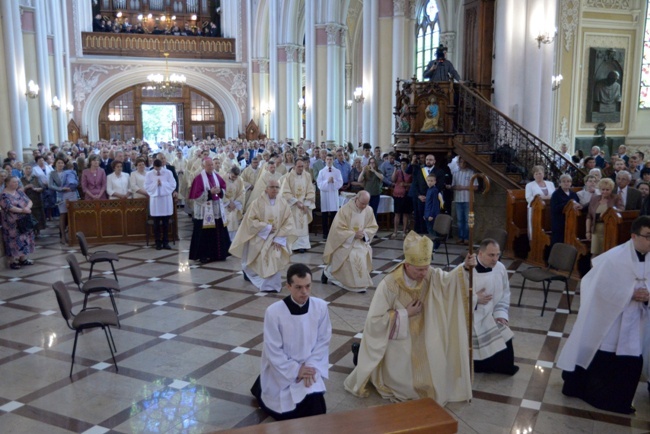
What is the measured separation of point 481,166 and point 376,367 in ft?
24.2

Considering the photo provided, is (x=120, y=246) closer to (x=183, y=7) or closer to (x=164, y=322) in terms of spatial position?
(x=164, y=322)

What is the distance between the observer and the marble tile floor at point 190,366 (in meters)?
4.87

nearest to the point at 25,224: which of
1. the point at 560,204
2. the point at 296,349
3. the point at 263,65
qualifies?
the point at 296,349

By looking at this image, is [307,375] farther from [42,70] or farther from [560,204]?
[42,70]

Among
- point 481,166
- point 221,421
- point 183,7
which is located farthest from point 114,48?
point 221,421

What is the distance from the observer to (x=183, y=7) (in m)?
38.5

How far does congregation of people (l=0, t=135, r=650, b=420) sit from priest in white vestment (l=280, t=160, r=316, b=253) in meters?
0.03

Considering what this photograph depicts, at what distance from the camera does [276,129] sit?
28.9 metres

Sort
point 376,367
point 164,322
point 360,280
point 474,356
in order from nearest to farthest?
1. point 376,367
2. point 474,356
3. point 164,322
4. point 360,280

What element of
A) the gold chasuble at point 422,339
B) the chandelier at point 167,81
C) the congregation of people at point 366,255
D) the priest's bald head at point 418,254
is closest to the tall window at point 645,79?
the congregation of people at point 366,255

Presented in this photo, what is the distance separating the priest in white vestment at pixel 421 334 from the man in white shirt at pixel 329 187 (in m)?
7.44

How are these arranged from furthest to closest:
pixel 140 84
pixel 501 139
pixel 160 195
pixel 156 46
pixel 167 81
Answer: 1. pixel 140 84
2. pixel 156 46
3. pixel 167 81
4. pixel 501 139
5. pixel 160 195

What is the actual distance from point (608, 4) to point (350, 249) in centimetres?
1785

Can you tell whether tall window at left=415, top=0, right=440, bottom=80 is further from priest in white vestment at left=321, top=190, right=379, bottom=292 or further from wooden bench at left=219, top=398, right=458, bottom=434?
wooden bench at left=219, top=398, right=458, bottom=434
